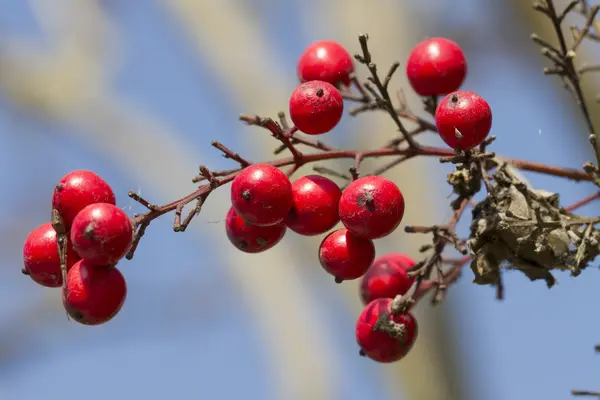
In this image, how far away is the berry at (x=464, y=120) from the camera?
193 centimetres

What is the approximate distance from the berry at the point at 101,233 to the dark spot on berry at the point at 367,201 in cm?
55

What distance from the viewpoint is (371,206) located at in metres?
1.95

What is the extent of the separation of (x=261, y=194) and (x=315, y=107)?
1.00 ft

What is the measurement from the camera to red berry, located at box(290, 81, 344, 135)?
2.08 meters

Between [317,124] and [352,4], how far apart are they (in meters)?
7.67

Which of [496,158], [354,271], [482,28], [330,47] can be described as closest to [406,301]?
[354,271]

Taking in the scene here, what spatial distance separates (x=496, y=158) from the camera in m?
2.25

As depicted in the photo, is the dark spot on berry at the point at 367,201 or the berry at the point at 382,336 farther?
the berry at the point at 382,336

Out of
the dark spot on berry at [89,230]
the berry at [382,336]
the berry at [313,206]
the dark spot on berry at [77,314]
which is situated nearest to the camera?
the dark spot on berry at [89,230]

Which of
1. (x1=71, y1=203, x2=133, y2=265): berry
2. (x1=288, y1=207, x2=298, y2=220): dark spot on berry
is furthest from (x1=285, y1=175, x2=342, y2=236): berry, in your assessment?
(x1=71, y1=203, x2=133, y2=265): berry

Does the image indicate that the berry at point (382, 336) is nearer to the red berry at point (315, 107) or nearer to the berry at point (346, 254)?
the berry at point (346, 254)

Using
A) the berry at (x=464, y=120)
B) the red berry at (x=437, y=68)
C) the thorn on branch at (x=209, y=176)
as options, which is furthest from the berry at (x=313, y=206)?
the red berry at (x=437, y=68)

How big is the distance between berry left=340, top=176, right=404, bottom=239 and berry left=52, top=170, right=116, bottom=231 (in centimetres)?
60

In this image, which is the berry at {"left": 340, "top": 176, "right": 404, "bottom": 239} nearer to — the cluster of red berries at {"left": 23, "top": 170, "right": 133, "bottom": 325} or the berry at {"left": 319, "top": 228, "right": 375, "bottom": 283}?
the berry at {"left": 319, "top": 228, "right": 375, "bottom": 283}
